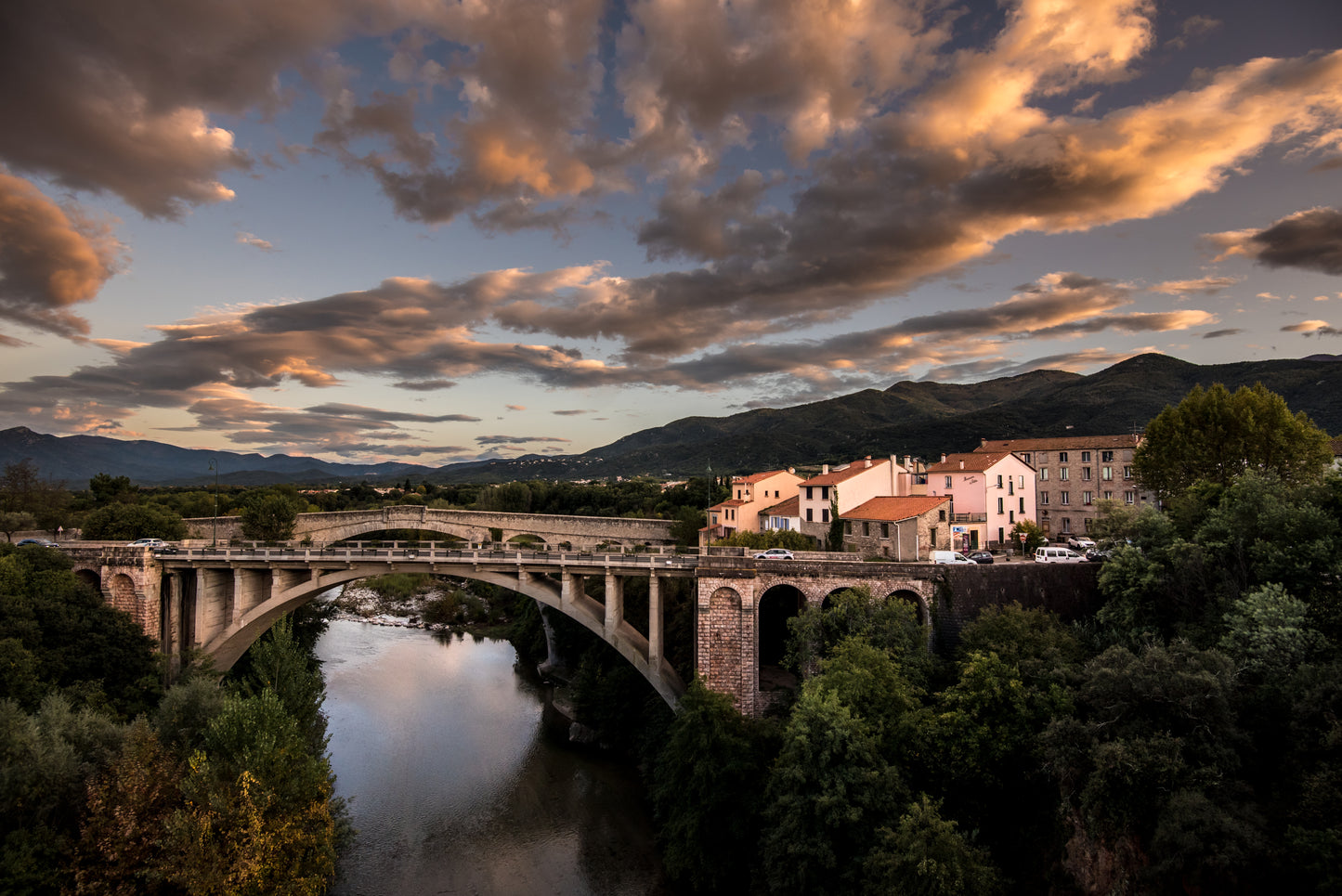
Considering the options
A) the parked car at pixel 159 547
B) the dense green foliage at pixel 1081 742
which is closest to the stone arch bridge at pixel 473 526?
the parked car at pixel 159 547

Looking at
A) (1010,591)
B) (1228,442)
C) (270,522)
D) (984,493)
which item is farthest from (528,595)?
(1228,442)

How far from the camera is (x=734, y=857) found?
70.1ft

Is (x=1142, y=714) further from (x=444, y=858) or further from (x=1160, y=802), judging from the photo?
(x=444, y=858)

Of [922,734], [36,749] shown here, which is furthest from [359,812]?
[922,734]

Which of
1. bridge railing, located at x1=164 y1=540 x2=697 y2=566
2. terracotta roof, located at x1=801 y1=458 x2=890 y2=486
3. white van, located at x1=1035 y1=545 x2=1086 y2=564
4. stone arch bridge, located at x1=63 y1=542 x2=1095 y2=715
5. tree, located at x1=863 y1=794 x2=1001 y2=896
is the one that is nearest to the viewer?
tree, located at x1=863 y1=794 x2=1001 y2=896

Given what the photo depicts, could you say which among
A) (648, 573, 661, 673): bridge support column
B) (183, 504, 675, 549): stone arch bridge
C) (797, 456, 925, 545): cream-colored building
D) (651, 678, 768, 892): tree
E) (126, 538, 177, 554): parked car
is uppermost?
(797, 456, 925, 545): cream-colored building

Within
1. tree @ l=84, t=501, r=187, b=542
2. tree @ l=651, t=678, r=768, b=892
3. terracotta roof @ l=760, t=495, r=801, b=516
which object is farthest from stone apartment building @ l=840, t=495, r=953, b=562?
tree @ l=84, t=501, r=187, b=542

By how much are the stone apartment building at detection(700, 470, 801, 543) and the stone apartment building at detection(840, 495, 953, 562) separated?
9.98 meters

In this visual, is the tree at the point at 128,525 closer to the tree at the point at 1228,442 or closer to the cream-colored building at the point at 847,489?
the cream-colored building at the point at 847,489

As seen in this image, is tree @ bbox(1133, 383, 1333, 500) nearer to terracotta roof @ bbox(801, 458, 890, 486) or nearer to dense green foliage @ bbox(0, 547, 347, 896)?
terracotta roof @ bbox(801, 458, 890, 486)

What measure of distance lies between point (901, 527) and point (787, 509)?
1301cm

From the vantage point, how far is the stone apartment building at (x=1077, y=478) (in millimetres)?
45656

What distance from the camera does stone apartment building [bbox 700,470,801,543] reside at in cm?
4638

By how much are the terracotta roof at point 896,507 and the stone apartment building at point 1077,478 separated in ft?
46.4
